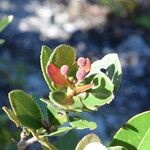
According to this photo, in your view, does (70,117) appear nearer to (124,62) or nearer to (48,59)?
(48,59)

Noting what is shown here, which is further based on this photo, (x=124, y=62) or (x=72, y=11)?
(x=72, y=11)

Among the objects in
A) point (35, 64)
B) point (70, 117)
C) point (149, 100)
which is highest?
point (70, 117)

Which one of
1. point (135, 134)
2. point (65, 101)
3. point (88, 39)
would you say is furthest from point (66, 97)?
point (88, 39)

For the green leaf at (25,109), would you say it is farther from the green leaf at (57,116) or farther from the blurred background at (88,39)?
the blurred background at (88,39)

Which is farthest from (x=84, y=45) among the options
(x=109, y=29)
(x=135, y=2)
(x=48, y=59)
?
(x=48, y=59)

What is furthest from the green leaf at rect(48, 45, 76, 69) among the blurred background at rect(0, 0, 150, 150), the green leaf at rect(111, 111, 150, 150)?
the blurred background at rect(0, 0, 150, 150)

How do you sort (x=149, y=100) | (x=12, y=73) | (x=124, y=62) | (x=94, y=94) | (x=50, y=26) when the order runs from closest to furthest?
(x=94, y=94), (x=12, y=73), (x=149, y=100), (x=124, y=62), (x=50, y=26)

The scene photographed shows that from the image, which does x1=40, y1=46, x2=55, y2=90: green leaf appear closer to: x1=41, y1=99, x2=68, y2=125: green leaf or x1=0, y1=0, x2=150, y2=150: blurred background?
x1=41, y1=99, x2=68, y2=125: green leaf
